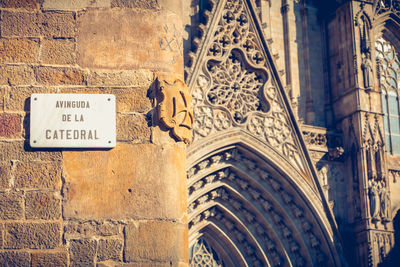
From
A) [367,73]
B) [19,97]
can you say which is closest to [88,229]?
[19,97]

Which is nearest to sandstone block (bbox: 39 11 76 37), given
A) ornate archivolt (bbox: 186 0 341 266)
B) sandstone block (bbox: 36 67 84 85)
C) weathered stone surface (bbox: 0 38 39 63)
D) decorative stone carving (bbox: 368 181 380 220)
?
weathered stone surface (bbox: 0 38 39 63)

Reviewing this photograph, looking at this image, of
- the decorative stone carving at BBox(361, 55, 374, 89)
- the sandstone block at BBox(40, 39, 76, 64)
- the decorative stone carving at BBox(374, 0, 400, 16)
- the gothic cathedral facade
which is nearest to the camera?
the sandstone block at BBox(40, 39, 76, 64)

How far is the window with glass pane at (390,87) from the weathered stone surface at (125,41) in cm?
1288

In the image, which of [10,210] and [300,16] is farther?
[300,16]

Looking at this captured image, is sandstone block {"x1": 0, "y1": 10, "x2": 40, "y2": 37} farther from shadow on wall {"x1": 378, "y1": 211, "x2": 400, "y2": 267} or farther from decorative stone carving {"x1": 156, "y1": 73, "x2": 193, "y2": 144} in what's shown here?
shadow on wall {"x1": 378, "y1": 211, "x2": 400, "y2": 267}

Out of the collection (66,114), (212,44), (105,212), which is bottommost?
(105,212)

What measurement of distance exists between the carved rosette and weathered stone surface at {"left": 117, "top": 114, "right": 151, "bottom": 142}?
9822 millimetres

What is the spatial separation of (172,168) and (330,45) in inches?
509

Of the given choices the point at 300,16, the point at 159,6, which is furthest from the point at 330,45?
the point at 159,6

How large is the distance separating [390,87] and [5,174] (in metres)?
14.4

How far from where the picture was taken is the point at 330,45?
16.7 m

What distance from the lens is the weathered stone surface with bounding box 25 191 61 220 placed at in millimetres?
4137

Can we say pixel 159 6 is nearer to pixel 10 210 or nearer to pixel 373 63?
pixel 10 210

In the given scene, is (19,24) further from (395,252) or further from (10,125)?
(395,252)
